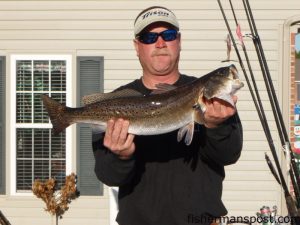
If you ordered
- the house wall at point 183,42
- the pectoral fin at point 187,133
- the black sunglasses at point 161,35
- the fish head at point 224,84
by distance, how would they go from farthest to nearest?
the house wall at point 183,42
the black sunglasses at point 161,35
the pectoral fin at point 187,133
the fish head at point 224,84

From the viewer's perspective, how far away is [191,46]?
25.8 feet

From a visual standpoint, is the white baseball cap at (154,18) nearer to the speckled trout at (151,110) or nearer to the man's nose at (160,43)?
the man's nose at (160,43)

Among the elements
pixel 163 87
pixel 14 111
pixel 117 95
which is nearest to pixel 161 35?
pixel 163 87

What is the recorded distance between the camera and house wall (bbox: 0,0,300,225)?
781 cm

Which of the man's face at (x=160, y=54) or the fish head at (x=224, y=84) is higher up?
the man's face at (x=160, y=54)

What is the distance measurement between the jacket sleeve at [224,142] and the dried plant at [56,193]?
4.85m

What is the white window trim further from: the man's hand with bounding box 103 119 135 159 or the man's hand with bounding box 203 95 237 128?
the man's hand with bounding box 203 95 237 128

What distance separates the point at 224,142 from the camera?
3033 millimetres

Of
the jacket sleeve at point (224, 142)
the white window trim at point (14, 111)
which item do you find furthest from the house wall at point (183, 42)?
the jacket sleeve at point (224, 142)

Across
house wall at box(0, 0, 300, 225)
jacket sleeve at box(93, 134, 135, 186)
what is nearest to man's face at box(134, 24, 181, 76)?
jacket sleeve at box(93, 134, 135, 186)

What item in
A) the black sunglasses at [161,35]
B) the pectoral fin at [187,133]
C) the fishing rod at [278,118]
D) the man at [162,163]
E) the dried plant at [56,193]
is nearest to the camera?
the pectoral fin at [187,133]

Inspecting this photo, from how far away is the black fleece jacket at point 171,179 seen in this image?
315cm

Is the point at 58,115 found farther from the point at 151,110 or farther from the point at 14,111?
the point at 14,111

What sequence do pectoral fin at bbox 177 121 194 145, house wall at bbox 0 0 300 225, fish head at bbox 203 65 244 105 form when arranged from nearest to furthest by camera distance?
fish head at bbox 203 65 244 105 → pectoral fin at bbox 177 121 194 145 → house wall at bbox 0 0 300 225
